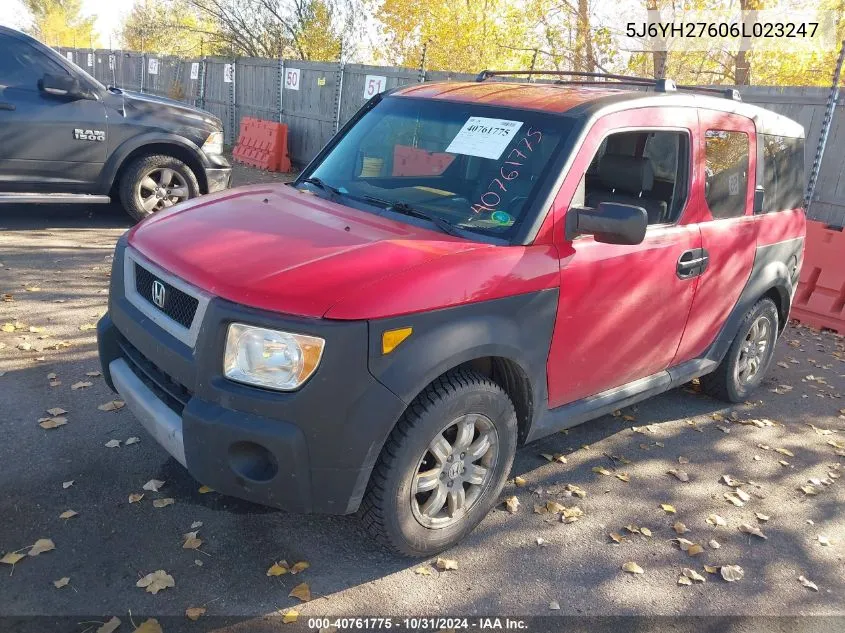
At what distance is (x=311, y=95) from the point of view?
51.3 ft

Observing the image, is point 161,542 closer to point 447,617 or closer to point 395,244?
point 447,617

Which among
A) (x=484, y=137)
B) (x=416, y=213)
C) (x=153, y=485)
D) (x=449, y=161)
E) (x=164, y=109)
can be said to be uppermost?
(x=164, y=109)

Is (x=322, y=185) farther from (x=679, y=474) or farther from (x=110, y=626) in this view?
(x=679, y=474)

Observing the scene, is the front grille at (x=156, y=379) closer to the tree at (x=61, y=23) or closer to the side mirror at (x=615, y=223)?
the side mirror at (x=615, y=223)

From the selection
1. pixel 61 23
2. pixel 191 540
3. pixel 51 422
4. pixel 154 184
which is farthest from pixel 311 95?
pixel 61 23

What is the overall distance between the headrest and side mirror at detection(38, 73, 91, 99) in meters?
6.17

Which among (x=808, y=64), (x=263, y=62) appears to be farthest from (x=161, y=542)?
(x=808, y=64)

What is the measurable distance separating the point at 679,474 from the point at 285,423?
2.66m

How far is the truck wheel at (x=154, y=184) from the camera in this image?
830 cm

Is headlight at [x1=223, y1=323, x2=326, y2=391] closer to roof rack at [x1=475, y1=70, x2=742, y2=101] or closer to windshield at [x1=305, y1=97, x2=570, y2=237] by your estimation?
windshield at [x1=305, y1=97, x2=570, y2=237]

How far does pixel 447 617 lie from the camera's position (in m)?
2.88

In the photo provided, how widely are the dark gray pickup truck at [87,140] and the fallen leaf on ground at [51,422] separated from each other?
4603mm

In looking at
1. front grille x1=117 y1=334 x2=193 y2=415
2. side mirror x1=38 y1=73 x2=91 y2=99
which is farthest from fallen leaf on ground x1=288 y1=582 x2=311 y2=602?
side mirror x1=38 y1=73 x2=91 y2=99

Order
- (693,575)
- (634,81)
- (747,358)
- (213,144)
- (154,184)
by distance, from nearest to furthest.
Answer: (693,575)
(634,81)
(747,358)
(154,184)
(213,144)
